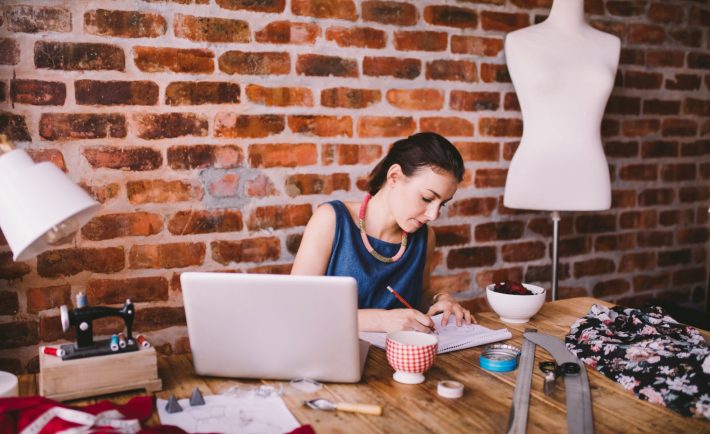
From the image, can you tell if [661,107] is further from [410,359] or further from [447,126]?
[410,359]

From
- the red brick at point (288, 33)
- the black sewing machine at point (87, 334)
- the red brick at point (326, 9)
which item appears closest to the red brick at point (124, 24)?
the red brick at point (288, 33)

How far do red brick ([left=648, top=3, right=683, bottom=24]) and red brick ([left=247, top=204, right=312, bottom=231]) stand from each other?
1.79 meters

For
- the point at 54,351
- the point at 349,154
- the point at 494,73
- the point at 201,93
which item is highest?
the point at 494,73

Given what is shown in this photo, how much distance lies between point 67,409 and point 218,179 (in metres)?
1.06

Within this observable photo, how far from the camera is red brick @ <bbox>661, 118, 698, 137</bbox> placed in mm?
2713

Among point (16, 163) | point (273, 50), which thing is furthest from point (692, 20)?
point (16, 163)

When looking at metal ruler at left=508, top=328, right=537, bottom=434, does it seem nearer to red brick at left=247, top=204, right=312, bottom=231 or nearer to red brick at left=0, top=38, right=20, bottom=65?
red brick at left=247, top=204, right=312, bottom=231

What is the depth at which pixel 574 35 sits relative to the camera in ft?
6.96

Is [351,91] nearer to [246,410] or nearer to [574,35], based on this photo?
[574,35]

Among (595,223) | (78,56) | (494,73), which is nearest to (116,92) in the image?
(78,56)

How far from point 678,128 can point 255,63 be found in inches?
78.2

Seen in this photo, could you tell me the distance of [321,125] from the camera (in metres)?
2.05

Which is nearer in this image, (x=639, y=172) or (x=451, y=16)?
(x=451, y=16)

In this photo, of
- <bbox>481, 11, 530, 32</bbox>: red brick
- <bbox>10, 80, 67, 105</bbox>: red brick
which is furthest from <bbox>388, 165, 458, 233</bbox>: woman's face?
<bbox>10, 80, 67, 105</bbox>: red brick
